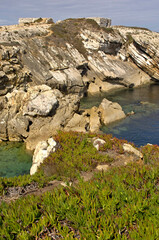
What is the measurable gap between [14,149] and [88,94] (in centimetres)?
2922

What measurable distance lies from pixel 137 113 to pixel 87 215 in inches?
1240

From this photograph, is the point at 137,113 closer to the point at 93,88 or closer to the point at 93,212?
the point at 93,88

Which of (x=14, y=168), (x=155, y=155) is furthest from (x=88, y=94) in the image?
(x=155, y=155)

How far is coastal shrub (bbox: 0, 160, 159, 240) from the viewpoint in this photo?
597 cm

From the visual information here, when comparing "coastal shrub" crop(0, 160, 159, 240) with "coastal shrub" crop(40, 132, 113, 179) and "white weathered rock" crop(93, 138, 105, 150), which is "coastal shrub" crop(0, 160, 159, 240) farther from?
"white weathered rock" crop(93, 138, 105, 150)

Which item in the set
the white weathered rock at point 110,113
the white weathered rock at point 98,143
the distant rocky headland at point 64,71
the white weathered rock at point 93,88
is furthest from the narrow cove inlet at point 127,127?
the white weathered rock at point 98,143

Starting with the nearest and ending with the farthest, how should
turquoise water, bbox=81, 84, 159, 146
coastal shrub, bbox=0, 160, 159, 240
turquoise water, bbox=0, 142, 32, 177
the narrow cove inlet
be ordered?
coastal shrub, bbox=0, 160, 159, 240 < turquoise water, bbox=0, 142, 32, 177 < the narrow cove inlet < turquoise water, bbox=81, 84, 159, 146

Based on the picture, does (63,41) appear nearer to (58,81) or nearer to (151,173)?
(58,81)

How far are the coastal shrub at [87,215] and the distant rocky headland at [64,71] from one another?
15.8 m

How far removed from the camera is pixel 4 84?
35.2m

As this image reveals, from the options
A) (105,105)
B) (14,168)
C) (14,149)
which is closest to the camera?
(14,168)

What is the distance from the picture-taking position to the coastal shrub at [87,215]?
597cm

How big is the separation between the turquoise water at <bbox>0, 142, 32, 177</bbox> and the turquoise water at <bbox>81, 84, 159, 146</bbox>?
11.6 meters

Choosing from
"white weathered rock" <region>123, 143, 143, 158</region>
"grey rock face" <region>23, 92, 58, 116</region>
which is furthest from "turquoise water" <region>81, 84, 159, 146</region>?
"white weathered rock" <region>123, 143, 143, 158</region>
